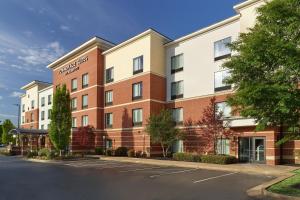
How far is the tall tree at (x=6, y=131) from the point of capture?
229ft

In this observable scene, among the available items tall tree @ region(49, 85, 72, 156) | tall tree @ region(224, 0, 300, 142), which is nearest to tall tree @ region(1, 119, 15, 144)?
tall tree @ region(49, 85, 72, 156)

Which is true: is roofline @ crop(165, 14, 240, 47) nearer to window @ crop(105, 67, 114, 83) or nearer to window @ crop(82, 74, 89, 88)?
window @ crop(105, 67, 114, 83)

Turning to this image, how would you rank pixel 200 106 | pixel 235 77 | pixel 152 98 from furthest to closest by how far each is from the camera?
pixel 152 98, pixel 200 106, pixel 235 77

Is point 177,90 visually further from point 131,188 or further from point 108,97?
point 131,188

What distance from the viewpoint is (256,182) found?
58.6 feet

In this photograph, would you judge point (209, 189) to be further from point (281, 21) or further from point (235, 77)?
point (281, 21)

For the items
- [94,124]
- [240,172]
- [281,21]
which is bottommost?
[240,172]

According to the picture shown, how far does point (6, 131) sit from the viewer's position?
7106 cm

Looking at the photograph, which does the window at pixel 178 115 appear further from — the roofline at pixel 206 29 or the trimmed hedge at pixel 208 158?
A: the roofline at pixel 206 29

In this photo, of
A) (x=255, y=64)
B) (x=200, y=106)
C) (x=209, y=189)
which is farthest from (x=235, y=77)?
(x=200, y=106)

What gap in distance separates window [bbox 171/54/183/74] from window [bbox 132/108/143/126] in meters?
6.21

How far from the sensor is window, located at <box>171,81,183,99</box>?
37.6 meters

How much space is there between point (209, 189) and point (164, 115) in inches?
772

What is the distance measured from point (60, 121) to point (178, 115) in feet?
45.7
